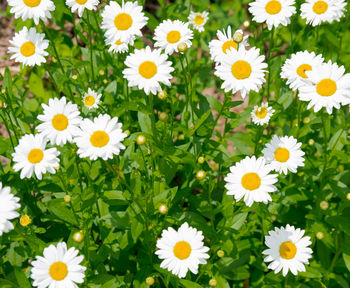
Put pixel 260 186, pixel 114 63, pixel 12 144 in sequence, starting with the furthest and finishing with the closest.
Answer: pixel 114 63
pixel 12 144
pixel 260 186

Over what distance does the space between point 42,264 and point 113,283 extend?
787 mm

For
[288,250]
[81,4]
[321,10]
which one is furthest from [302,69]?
[81,4]

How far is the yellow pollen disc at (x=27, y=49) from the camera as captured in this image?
3.73 meters

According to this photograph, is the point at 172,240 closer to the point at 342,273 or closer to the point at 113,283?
the point at 113,283

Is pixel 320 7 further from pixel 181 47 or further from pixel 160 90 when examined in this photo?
pixel 160 90

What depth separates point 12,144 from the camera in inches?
152

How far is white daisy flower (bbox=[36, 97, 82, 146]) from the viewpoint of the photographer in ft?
10.3

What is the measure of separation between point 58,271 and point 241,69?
2.12m

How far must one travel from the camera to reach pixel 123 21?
11.8ft

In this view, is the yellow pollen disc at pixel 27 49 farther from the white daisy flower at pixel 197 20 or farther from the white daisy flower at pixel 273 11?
the white daisy flower at pixel 273 11

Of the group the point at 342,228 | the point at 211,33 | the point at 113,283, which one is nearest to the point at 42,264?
the point at 113,283

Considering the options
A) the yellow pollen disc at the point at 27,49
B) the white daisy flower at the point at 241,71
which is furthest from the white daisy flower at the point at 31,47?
the white daisy flower at the point at 241,71

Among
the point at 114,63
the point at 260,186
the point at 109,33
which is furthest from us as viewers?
the point at 114,63

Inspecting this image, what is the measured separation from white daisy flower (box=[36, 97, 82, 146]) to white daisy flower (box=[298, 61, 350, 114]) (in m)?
1.90
